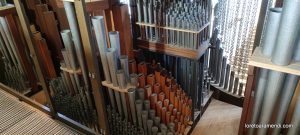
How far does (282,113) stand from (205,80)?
56.1 inches

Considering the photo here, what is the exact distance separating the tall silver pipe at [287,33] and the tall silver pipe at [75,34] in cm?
142

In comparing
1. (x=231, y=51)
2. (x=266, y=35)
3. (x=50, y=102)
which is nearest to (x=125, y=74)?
(x=50, y=102)

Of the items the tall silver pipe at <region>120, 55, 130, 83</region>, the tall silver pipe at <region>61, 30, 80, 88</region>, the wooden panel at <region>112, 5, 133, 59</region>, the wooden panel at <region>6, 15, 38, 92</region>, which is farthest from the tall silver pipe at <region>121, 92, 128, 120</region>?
the wooden panel at <region>6, 15, 38, 92</region>

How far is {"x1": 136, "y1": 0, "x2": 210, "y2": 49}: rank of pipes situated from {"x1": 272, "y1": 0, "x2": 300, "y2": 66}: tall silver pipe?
0.96 meters

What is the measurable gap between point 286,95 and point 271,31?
44 cm

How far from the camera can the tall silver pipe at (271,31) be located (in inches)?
50.8

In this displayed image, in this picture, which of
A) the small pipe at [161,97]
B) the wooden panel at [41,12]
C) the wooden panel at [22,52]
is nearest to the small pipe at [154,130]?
the small pipe at [161,97]

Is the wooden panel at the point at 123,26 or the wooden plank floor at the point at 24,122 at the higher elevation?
the wooden panel at the point at 123,26

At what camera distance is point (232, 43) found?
2715mm

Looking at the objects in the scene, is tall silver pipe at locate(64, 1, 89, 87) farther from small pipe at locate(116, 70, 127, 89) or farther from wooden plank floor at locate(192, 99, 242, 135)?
wooden plank floor at locate(192, 99, 242, 135)

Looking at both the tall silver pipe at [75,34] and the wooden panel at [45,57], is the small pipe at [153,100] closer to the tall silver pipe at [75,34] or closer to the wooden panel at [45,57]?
the tall silver pipe at [75,34]

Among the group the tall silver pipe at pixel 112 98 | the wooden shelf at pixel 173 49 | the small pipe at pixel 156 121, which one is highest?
the wooden shelf at pixel 173 49

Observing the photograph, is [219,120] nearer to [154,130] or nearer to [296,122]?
[154,130]

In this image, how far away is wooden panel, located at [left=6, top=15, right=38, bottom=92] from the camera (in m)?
2.91
